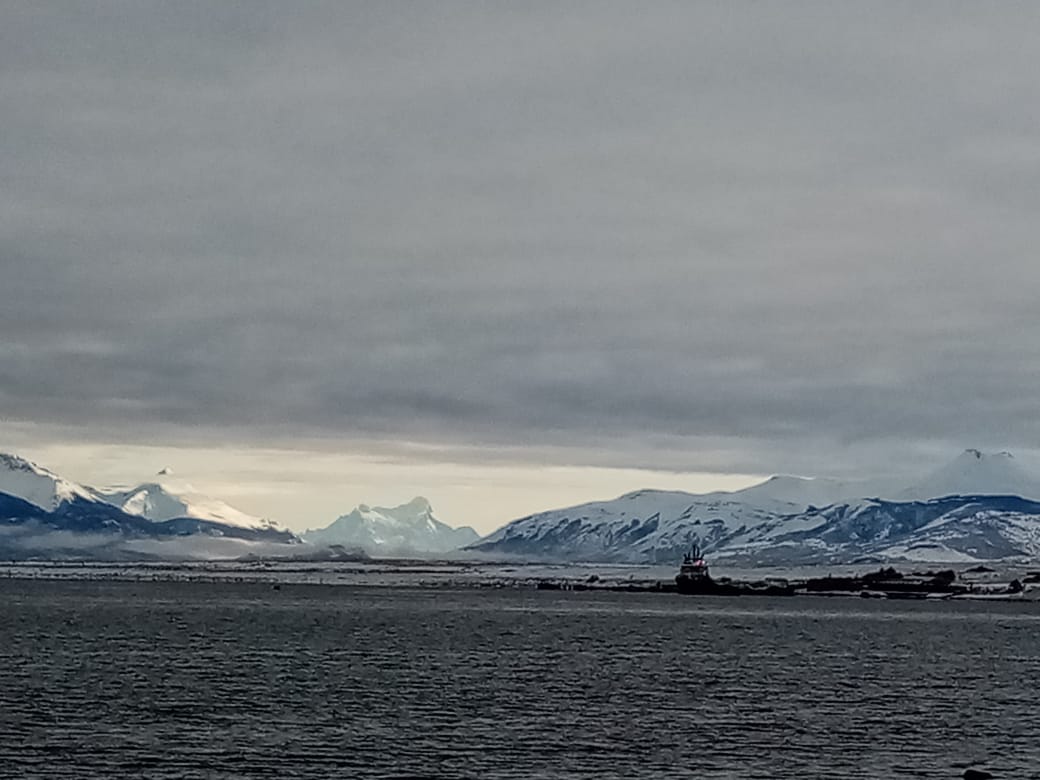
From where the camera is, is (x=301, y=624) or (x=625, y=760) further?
(x=301, y=624)

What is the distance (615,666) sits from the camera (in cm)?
10119

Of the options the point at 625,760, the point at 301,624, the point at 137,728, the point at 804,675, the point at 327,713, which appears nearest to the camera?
the point at 625,760

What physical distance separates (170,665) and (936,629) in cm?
9161

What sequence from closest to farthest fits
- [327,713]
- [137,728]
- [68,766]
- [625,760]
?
[68,766] → [625,760] → [137,728] → [327,713]

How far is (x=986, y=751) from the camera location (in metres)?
62.8

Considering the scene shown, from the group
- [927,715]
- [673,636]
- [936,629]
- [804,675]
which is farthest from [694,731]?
[936,629]

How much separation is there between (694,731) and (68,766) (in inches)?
1039

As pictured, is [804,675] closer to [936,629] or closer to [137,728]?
[137,728]

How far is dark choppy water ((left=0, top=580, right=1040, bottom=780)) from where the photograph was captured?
58219mm

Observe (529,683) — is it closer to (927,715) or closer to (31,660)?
(927,715)

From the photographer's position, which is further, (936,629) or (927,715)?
(936,629)

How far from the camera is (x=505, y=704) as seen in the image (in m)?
76.4

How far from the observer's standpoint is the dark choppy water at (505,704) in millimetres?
58219

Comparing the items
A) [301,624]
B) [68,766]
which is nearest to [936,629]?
[301,624]
